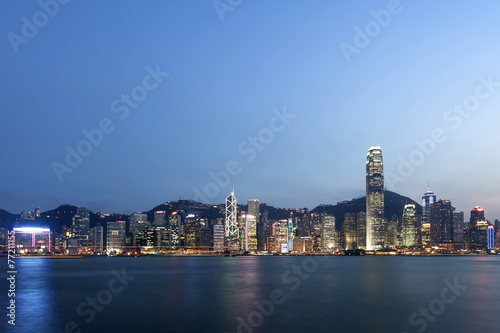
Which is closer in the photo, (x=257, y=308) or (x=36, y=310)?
(x=36, y=310)

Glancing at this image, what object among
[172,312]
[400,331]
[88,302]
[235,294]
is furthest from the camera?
[235,294]

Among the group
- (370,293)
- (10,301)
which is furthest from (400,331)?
(10,301)

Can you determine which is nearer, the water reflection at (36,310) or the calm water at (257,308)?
the calm water at (257,308)

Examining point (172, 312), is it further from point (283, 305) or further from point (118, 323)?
point (283, 305)

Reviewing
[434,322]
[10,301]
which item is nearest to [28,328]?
[10,301]

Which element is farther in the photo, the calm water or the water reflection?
the water reflection

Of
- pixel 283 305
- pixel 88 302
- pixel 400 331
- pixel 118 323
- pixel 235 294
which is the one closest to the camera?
pixel 400 331

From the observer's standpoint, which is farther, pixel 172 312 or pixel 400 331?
pixel 172 312

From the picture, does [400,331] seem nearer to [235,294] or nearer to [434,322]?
[434,322]

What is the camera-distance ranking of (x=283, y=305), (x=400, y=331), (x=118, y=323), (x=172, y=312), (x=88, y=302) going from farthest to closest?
(x=88, y=302) → (x=283, y=305) → (x=172, y=312) → (x=118, y=323) → (x=400, y=331)
